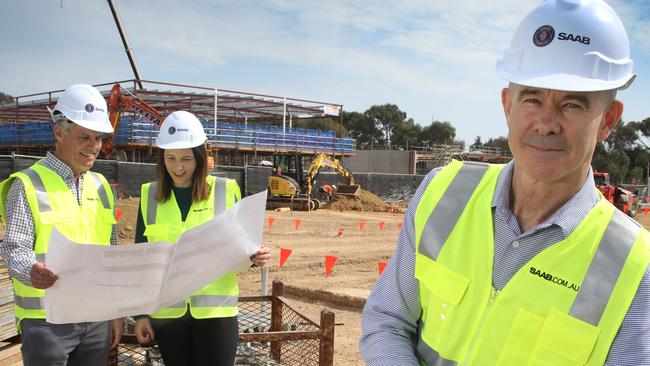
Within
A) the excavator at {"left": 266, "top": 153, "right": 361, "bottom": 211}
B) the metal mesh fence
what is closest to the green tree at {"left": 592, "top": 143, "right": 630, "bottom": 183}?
the excavator at {"left": 266, "top": 153, "right": 361, "bottom": 211}

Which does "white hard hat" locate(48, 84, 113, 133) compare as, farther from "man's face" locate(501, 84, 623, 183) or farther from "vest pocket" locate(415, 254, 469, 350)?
"man's face" locate(501, 84, 623, 183)

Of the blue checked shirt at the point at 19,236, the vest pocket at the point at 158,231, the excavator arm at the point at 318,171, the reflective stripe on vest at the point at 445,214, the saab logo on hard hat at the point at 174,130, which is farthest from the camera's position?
the excavator arm at the point at 318,171

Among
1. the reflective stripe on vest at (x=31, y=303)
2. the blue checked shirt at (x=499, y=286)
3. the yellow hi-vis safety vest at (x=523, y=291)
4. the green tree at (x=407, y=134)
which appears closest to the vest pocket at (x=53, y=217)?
the reflective stripe on vest at (x=31, y=303)

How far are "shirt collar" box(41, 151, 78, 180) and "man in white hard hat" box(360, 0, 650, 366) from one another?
1978 millimetres

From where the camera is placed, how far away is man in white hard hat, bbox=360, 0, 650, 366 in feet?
3.96

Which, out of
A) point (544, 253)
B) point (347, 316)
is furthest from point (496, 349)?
point (347, 316)

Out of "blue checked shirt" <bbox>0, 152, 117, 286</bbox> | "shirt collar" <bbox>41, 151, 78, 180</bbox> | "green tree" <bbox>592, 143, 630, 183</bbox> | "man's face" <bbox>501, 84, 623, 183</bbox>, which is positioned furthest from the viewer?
"green tree" <bbox>592, 143, 630, 183</bbox>

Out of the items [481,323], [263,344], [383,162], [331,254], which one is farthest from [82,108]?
[383,162]

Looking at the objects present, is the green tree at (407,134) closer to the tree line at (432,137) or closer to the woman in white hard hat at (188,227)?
the tree line at (432,137)

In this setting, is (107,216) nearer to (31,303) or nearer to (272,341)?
(31,303)

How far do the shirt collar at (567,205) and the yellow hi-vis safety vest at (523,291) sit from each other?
0.02 m

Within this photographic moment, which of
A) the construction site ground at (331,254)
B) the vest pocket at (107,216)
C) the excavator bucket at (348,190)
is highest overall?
the vest pocket at (107,216)

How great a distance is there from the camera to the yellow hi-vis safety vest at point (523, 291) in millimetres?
1201

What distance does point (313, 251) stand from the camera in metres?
12.1
